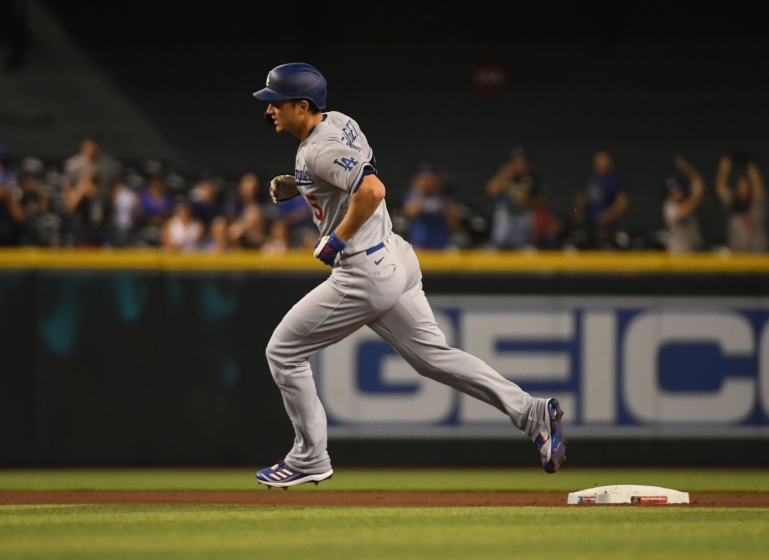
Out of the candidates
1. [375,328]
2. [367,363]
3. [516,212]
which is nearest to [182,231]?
[516,212]

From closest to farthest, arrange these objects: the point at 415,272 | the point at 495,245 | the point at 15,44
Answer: the point at 415,272, the point at 495,245, the point at 15,44

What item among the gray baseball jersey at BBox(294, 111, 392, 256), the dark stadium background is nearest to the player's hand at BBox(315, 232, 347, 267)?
the gray baseball jersey at BBox(294, 111, 392, 256)

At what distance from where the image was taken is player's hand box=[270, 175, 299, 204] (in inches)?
217

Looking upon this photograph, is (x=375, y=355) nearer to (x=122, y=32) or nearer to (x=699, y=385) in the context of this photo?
(x=699, y=385)

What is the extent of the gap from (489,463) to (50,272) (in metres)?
3.34

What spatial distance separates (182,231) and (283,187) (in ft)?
18.9

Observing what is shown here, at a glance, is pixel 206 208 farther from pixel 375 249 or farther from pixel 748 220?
pixel 375 249

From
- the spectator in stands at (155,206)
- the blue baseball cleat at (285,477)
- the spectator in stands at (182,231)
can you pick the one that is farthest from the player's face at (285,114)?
the spectator in stands at (155,206)

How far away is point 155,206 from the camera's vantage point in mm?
12078

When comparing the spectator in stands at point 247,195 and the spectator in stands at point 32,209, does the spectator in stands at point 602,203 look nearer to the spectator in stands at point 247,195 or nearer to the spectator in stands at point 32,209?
the spectator in stands at point 247,195

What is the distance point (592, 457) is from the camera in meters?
7.70

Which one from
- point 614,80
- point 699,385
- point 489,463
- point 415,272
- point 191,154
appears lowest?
point 489,463

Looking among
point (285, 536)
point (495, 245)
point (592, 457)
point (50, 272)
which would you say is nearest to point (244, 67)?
point (495, 245)

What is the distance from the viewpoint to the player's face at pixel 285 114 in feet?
17.2
